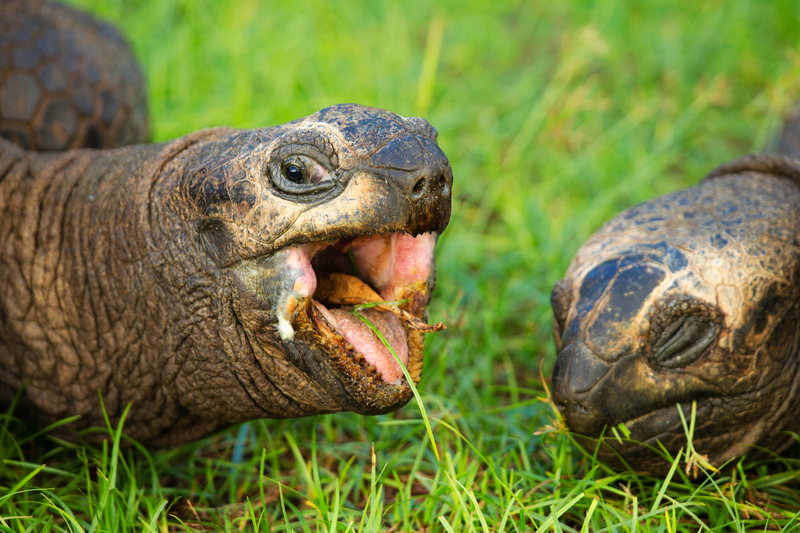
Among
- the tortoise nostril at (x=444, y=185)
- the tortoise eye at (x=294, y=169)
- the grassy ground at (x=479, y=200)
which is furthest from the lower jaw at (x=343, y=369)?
the tortoise nostril at (x=444, y=185)

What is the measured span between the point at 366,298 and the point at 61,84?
1852mm

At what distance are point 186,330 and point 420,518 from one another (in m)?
0.97

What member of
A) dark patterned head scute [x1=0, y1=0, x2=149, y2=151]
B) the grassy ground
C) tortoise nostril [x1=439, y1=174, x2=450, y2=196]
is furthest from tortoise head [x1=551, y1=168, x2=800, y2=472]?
dark patterned head scute [x1=0, y1=0, x2=149, y2=151]

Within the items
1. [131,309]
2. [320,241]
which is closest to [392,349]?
[320,241]

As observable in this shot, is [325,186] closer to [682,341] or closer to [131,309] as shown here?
[131,309]

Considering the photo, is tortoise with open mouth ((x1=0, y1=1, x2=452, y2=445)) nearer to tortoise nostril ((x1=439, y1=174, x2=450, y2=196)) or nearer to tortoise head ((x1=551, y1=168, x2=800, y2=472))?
tortoise nostril ((x1=439, y1=174, x2=450, y2=196))

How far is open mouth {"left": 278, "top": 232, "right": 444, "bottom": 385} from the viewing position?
Result: 197 cm

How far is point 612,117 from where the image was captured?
525 centimetres

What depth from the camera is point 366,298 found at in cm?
213

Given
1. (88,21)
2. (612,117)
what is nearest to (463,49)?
(612,117)

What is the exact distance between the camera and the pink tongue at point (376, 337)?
6.71 feet

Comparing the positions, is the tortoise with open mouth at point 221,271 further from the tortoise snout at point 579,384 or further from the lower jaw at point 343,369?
the tortoise snout at point 579,384

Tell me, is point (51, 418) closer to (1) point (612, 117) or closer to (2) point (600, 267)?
(2) point (600, 267)

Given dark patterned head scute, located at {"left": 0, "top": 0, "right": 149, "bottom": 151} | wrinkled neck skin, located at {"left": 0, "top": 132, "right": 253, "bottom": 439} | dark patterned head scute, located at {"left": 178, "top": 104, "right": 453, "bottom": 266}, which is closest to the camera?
dark patterned head scute, located at {"left": 178, "top": 104, "right": 453, "bottom": 266}
